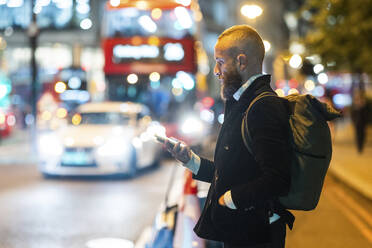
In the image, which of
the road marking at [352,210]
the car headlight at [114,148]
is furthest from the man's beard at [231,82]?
the car headlight at [114,148]

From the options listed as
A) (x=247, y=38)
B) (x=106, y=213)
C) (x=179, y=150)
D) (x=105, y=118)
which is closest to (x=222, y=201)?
(x=179, y=150)

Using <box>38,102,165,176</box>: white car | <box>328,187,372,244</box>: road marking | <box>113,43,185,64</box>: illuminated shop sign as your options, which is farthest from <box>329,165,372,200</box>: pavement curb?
<box>113,43,185,64</box>: illuminated shop sign

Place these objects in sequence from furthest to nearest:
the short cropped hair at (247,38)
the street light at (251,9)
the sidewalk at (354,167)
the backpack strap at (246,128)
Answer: the street light at (251,9)
the sidewalk at (354,167)
the short cropped hair at (247,38)
the backpack strap at (246,128)

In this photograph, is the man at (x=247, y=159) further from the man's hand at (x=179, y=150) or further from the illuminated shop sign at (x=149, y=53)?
the illuminated shop sign at (x=149, y=53)

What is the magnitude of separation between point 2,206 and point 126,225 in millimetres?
2469

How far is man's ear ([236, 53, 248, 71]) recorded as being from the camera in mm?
2576

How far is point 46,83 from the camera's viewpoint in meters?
45.9

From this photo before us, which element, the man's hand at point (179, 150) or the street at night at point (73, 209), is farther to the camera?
the street at night at point (73, 209)

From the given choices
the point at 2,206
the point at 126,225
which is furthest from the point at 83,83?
the point at 126,225

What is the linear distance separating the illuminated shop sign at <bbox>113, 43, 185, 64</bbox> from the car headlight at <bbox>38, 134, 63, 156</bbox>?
529cm

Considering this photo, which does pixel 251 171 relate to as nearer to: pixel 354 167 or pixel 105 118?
pixel 105 118

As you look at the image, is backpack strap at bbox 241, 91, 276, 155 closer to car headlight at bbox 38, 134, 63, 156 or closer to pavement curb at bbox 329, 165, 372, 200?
pavement curb at bbox 329, 165, 372, 200

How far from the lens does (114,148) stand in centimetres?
1198

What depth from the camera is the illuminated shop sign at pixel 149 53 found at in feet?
54.4
